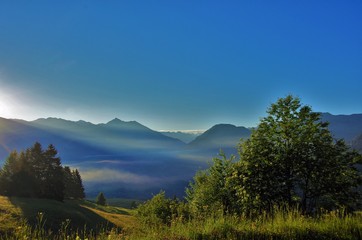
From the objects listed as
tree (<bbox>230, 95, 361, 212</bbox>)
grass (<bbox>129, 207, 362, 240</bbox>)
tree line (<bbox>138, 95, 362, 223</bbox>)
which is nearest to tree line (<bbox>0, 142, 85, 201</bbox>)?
tree line (<bbox>138, 95, 362, 223</bbox>)

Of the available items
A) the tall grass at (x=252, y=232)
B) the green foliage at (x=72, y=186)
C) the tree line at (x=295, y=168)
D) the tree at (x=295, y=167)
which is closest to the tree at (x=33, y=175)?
the green foliage at (x=72, y=186)

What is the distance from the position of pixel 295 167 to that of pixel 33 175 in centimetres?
7688

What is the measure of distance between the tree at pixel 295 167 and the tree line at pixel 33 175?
7020 centimetres

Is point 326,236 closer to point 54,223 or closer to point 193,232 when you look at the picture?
point 193,232

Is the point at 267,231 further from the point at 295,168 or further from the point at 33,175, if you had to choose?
the point at 33,175

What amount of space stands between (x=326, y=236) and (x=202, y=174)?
43631 mm

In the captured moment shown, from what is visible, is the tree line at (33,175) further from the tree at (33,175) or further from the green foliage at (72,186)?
the green foliage at (72,186)

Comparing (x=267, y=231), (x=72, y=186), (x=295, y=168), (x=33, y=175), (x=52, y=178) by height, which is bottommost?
(x=72, y=186)

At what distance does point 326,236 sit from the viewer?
31.2ft

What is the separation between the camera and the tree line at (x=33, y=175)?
79.4 meters

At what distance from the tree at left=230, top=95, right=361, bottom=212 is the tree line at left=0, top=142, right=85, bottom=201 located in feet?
230

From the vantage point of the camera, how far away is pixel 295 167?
2562 centimetres

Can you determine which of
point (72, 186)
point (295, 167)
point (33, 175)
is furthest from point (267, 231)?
point (72, 186)

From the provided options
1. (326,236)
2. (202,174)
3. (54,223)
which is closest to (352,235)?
(326,236)
